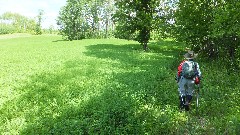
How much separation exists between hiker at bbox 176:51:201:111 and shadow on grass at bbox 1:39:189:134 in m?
0.62

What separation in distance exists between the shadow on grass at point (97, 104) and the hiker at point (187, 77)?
62 cm

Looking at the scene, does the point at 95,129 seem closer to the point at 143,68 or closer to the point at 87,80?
the point at 87,80

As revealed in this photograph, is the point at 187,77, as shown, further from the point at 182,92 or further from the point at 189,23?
the point at 189,23

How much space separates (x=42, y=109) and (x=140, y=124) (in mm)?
4534

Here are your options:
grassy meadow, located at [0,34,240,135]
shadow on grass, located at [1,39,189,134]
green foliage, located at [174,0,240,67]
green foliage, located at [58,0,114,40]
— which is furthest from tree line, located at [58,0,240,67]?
green foliage, located at [58,0,114,40]

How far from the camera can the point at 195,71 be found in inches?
556

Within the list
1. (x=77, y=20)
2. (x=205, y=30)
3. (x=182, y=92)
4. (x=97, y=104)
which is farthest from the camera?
(x=77, y=20)

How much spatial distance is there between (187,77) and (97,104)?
14.5 feet

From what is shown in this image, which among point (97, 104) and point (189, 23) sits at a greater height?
point (189, 23)

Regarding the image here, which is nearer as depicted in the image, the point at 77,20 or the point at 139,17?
the point at 139,17

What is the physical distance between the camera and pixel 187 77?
46.6 ft

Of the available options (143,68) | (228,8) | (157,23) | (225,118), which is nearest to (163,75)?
(143,68)

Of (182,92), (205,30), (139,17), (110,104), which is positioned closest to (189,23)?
(205,30)

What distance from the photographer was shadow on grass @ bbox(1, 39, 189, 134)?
37.8 ft
